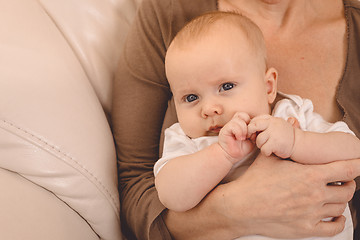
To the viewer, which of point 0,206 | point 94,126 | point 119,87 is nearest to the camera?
point 0,206

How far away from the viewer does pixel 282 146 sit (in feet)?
2.60

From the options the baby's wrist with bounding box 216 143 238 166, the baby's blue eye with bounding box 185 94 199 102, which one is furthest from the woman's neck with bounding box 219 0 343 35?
the baby's wrist with bounding box 216 143 238 166

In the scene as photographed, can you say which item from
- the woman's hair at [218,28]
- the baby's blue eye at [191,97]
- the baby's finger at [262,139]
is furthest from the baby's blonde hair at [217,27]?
the baby's finger at [262,139]

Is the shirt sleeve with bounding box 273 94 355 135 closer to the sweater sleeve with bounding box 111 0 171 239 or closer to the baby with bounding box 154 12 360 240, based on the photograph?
the baby with bounding box 154 12 360 240

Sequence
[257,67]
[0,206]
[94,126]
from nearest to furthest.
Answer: [0,206] → [257,67] → [94,126]

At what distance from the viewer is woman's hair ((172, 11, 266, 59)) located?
34.8 inches

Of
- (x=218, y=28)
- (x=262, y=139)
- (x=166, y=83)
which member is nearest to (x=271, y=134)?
(x=262, y=139)

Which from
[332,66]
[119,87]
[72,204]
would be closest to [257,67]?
[332,66]

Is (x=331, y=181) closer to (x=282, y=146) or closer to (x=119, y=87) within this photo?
(x=282, y=146)

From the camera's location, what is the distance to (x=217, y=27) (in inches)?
34.7

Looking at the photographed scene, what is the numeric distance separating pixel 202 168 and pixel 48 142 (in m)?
0.35

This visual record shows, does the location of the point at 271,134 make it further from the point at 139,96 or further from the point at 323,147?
the point at 139,96

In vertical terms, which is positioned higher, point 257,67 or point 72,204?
point 257,67

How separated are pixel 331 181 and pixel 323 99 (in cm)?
29
